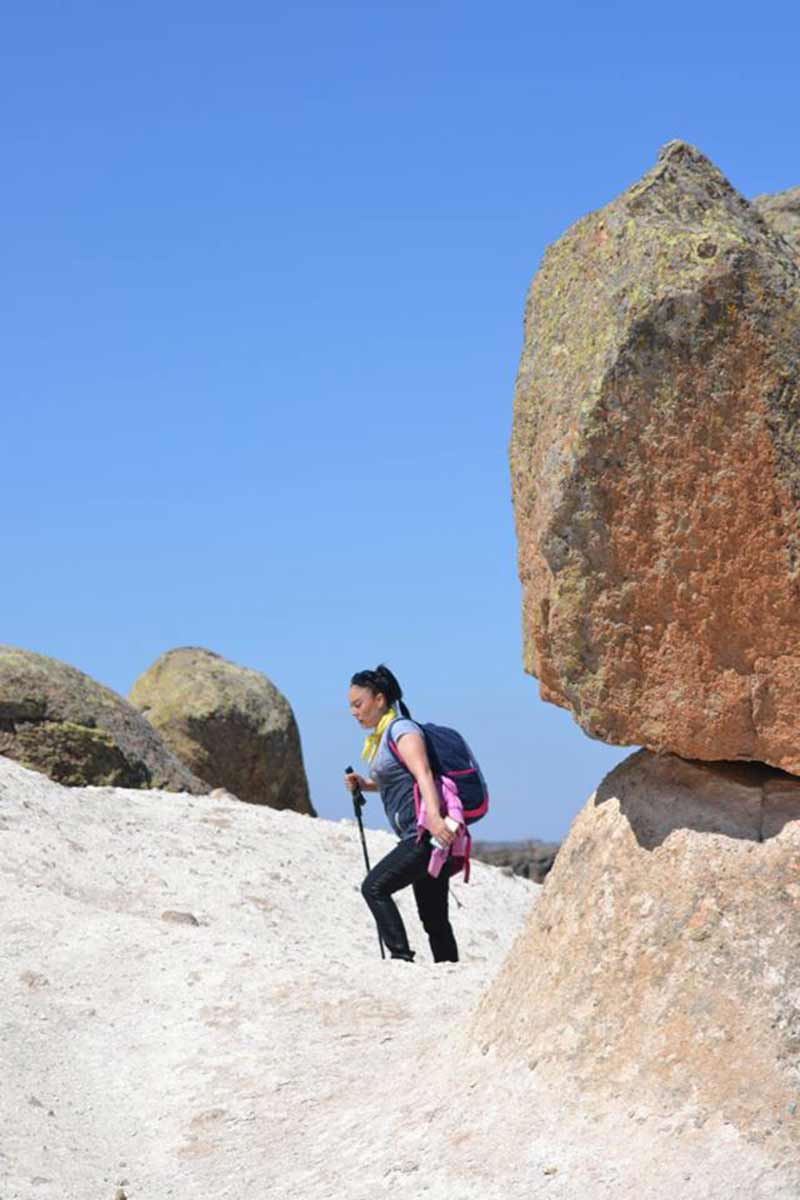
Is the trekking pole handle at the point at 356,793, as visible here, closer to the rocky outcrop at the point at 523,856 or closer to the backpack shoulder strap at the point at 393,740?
the backpack shoulder strap at the point at 393,740

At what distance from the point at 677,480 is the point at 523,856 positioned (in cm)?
2317

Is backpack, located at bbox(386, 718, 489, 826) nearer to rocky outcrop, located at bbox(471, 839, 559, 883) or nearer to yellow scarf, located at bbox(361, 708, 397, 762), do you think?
yellow scarf, located at bbox(361, 708, 397, 762)

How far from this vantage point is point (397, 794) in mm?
9375

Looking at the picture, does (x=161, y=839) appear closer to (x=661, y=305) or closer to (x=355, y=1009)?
(x=355, y=1009)

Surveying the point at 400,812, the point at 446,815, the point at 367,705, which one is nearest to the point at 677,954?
the point at 446,815

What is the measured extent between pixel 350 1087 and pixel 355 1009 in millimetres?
912

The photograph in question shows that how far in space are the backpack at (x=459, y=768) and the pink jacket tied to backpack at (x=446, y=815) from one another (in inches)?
1.9

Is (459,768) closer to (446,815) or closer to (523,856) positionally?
(446,815)

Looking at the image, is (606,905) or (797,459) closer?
(797,459)

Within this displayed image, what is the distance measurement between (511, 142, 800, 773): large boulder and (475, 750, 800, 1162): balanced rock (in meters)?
0.32

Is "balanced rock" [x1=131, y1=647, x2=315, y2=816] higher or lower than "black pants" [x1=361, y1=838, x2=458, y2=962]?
higher

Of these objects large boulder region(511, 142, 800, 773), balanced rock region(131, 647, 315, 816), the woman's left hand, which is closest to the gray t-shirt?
the woman's left hand

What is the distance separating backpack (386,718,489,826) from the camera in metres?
9.08

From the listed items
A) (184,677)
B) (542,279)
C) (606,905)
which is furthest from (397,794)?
(184,677)
